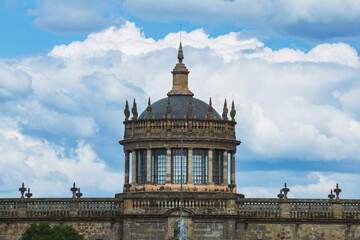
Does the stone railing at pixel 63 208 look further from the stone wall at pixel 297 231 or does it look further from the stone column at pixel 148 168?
the stone wall at pixel 297 231

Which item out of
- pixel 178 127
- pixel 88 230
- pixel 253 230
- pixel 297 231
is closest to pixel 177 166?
pixel 178 127

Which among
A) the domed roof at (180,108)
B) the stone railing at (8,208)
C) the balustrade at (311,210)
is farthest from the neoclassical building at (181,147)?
the stone railing at (8,208)

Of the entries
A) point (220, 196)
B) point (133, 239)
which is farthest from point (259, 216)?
point (133, 239)

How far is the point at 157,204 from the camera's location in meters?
78.4

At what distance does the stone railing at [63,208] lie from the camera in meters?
80.8

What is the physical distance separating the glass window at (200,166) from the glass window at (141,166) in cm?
337

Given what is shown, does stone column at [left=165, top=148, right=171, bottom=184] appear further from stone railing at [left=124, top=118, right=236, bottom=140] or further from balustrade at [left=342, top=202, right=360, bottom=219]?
balustrade at [left=342, top=202, right=360, bottom=219]

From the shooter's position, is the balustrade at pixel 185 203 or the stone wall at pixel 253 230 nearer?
the balustrade at pixel 185 203

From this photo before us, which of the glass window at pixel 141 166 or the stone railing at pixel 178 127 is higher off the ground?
the stone railing at pixel 178 127

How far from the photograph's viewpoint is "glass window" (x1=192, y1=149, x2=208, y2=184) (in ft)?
268

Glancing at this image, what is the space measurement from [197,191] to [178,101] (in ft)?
21.4

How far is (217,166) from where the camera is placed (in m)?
82.6

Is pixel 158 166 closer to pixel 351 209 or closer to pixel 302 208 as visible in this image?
pixel 302 208

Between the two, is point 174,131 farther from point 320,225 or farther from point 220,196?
point 320,225
